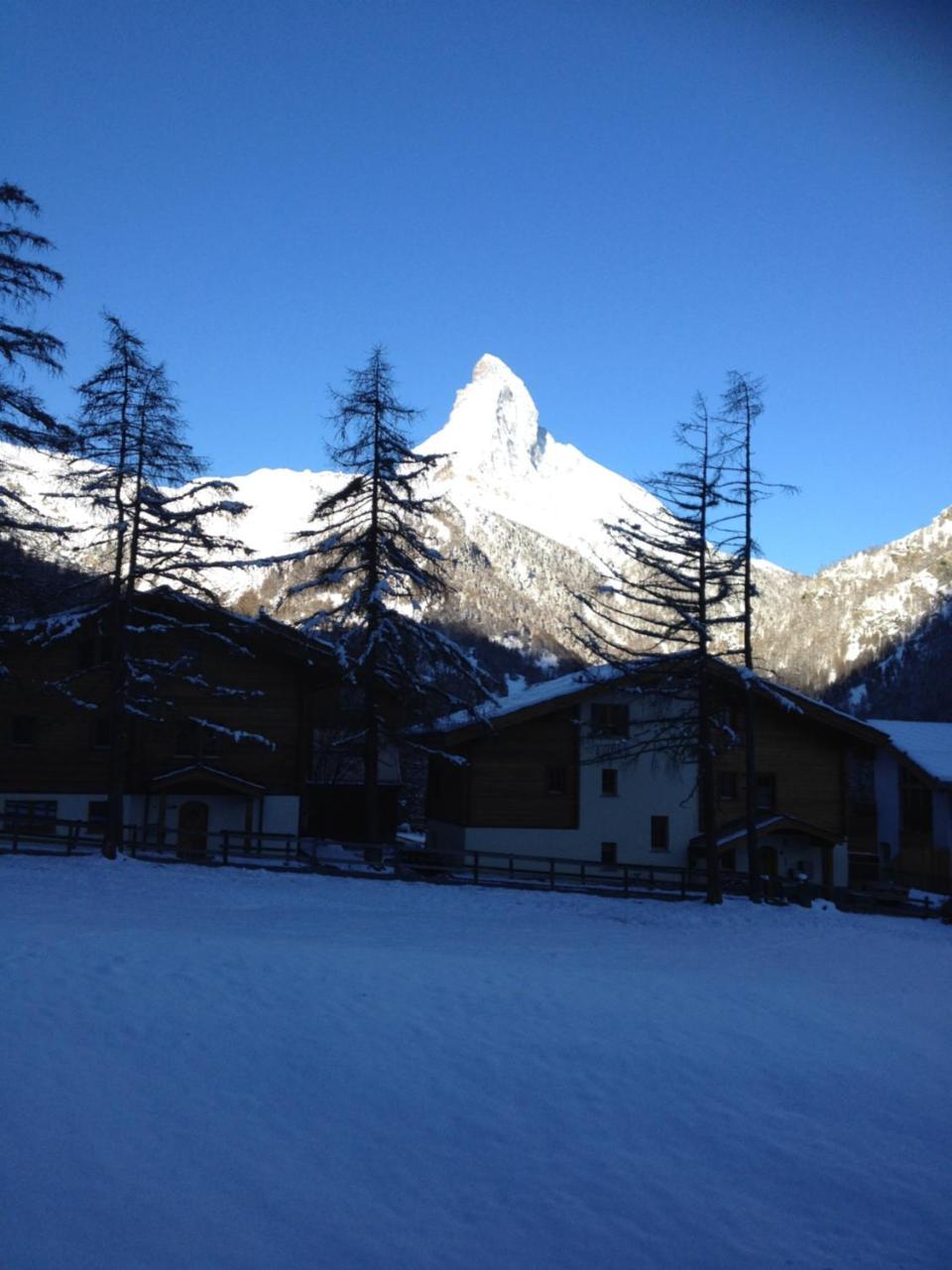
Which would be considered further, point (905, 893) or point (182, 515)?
point (905, 893)

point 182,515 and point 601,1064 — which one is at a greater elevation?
point 182,515

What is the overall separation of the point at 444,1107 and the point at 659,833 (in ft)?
89.9

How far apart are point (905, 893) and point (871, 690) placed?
165454 millimetres

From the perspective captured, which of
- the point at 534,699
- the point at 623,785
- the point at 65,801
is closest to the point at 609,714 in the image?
the point at 623,785

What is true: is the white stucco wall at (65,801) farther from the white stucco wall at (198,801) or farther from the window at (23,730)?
the window at (23,730)

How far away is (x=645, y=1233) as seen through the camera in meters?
7.52

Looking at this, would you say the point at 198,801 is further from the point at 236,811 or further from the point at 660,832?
the point at 660,832

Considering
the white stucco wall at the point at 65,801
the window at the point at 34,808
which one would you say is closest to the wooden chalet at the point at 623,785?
the white stucco wall at the point at 65,801

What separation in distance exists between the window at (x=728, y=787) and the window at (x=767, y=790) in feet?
3.07

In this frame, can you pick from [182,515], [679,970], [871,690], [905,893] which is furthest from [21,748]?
[871,690]

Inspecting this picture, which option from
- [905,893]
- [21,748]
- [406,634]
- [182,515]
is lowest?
[905,893]

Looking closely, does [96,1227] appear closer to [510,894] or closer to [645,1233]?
[645,1233]

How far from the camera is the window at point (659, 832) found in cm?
3559

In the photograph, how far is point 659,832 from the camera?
117ft
